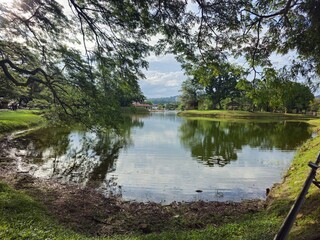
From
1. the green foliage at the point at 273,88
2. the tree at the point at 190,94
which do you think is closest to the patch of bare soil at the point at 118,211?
the green foliage at the point at 273,88

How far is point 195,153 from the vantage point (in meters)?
18.5

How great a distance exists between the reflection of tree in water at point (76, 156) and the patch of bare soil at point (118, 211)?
2084mm

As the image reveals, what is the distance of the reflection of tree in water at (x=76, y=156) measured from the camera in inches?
508

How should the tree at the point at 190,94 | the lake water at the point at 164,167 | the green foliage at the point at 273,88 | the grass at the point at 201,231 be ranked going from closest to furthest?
→ the grass at the point at 201,231
the green foliage at the point at 273,88
the lake water at the point at 164,167
the tree at the point at 190,94

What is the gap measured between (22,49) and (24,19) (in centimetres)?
234

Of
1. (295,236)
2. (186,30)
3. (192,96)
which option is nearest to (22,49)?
(186,30)

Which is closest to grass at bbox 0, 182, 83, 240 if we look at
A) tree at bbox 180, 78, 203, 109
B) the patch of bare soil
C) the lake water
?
the patch of bare soil

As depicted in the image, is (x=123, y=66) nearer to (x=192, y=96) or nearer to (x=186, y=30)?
(x=186, y=30)

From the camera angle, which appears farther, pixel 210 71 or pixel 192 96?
pixel 192 96

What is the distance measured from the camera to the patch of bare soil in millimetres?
7086

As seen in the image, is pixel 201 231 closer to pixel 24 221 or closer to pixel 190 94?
pixel 24 221

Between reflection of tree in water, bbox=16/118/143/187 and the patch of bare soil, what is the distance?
208 cm

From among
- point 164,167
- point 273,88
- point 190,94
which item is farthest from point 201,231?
point 190,94

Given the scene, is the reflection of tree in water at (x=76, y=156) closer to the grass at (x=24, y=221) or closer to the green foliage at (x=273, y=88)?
the grass at (x=24, y=221)
